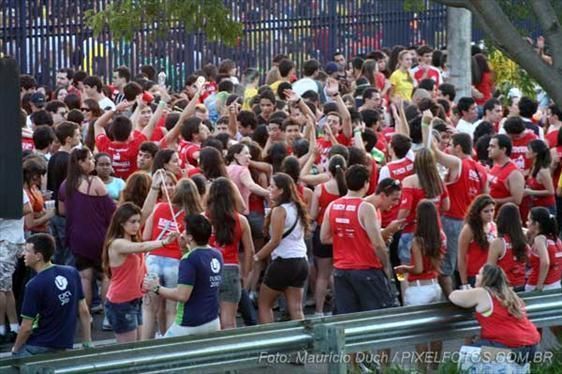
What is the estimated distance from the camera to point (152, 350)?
8.55 metres

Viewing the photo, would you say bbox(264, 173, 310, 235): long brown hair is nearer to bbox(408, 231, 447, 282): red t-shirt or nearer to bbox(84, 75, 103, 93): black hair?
bbox(408, 231, 447, 282): red t-shirt

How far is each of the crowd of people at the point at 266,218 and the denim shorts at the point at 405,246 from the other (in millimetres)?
26

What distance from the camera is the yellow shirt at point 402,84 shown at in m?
22.7

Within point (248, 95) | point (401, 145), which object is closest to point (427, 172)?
point (401, 145)

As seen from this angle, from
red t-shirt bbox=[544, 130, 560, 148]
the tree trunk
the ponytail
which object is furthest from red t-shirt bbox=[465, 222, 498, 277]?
the tree trunk

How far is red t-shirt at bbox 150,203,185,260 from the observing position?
39.9 feet

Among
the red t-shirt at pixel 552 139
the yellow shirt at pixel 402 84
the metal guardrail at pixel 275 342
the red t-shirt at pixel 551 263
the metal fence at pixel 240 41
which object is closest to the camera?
the metal guardrail at pixel 275 342

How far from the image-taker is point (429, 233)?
1226cm

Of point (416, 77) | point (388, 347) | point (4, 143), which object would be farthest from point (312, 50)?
point (4, 143)

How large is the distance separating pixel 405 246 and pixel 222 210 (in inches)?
85.3

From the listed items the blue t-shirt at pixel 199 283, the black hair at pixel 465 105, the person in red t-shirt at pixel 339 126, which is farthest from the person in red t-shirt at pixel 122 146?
the black hair at pixel 465 105

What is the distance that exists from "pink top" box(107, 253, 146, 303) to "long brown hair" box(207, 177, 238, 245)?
0.86m

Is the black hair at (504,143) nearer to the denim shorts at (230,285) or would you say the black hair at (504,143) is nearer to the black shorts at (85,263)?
the denim shorts at (230,285)

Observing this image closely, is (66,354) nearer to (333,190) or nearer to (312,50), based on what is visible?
(333,190)
